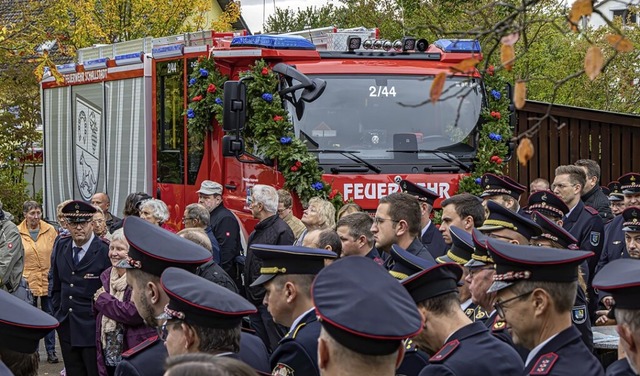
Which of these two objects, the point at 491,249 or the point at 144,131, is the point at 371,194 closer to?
the point at 144,131

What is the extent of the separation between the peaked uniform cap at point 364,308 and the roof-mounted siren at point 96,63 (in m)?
12.4

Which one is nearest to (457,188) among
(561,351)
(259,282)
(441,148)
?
(441,148)

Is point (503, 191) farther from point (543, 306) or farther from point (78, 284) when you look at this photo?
point (543, 306)

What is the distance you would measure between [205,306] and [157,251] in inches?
38.1

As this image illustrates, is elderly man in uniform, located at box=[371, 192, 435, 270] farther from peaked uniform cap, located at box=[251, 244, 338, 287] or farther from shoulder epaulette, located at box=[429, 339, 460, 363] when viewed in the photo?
shoulder epaulette, located at box=[429, 339, 460, 363]

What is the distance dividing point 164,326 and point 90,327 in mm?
4512

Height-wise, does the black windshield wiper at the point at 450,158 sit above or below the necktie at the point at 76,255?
above

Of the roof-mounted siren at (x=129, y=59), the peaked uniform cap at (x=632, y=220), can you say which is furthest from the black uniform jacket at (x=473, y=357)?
the roof-mounted siren at (x=129, y=59)

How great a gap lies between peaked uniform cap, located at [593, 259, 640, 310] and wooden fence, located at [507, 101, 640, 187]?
1106cm

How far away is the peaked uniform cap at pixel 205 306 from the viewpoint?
14.4ft

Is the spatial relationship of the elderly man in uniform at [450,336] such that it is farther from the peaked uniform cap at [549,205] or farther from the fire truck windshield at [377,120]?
the fire truck windshield at [377,120]

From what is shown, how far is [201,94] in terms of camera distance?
12609mm

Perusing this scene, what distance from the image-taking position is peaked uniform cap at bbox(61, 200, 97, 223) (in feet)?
31.3

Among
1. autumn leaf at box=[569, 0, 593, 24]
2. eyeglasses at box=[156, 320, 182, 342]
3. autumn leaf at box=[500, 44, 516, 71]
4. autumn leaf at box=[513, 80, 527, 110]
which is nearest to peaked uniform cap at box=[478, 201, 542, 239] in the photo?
eyeglasses at box=[156, 320, 182, 342]
